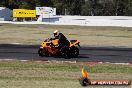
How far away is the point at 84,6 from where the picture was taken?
132625 millimetres

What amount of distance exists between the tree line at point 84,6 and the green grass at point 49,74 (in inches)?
4095

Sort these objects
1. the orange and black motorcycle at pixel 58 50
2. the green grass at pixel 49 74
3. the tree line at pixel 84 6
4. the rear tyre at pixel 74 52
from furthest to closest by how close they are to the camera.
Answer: the tree line at pixel 84 6, the rear tyre at pixel 74 52, the orange and black motorcycle at pixel 58 50, the green grass at pixel 49 74

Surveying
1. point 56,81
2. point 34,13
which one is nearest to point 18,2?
point 34,13

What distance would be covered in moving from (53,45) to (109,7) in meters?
107

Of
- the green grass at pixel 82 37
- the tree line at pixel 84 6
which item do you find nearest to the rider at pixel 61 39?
the green grass at pixel 82 37

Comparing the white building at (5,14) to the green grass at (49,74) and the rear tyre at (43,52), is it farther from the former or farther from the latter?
the green grass at (49,74)

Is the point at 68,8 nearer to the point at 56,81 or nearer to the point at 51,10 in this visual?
the point at 51,10

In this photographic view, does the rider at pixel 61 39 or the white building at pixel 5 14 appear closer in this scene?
the rider at pixel 61 39

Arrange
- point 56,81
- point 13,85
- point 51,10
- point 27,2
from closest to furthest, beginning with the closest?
point 13,85, point 56,81, point 51,10, point 27,2

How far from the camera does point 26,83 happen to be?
11336 millimetres

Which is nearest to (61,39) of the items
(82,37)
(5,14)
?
(82,37)

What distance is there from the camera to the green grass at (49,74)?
11.3 metres

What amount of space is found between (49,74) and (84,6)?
12009 cm

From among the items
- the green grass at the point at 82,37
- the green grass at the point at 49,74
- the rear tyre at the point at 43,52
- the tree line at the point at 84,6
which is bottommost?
the tree line at the point at 84,6
